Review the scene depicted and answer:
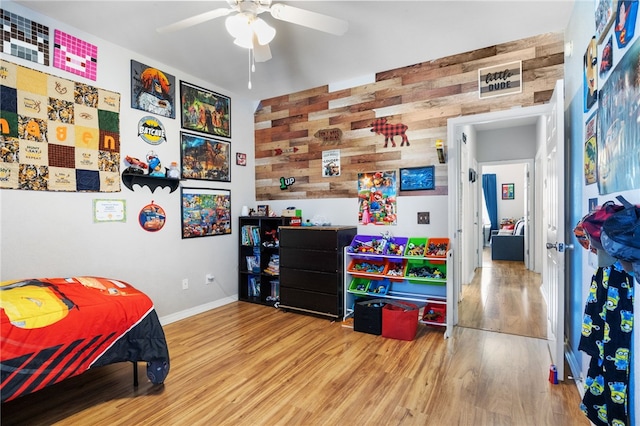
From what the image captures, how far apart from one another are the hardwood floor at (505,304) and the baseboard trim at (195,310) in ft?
8.99

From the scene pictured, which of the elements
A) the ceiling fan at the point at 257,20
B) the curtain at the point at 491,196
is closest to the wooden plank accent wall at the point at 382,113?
the ceiling fan at the point at 257,20

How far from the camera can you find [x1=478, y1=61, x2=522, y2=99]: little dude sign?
118 inches

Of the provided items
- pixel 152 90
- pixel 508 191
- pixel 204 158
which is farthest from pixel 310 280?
pixel 508 191

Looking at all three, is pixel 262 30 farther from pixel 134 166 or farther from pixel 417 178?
pixel 417 178

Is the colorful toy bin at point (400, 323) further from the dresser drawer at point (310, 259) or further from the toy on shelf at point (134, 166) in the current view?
the toy on shelf at point (134, 166)

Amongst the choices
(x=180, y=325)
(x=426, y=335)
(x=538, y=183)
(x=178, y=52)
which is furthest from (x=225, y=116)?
(x=538, y=183)

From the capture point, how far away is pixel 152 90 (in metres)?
3.35

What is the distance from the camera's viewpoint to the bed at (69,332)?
160 centimetres

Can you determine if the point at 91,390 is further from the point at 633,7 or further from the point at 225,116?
the point at 633,7

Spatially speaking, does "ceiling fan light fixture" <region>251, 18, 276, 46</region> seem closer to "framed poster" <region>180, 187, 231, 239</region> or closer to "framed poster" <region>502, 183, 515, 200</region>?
"framed poster" <region>180, 187, 231, 239</region>

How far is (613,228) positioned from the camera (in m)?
1.13

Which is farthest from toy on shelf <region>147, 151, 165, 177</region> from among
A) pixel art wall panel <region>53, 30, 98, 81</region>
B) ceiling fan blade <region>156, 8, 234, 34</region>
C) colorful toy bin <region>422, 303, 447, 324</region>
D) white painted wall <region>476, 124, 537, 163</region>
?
white painted wall <region>476, 124, 537, 163</region>

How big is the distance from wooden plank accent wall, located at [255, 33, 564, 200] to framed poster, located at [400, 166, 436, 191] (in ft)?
0.17

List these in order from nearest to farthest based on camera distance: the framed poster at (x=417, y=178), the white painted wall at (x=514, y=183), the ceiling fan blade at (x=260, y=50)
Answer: the ceiling fan blade at (x=260, y=50), the framed poster at (x=417, y=178), the white painted wall at (x=514, y=183)
